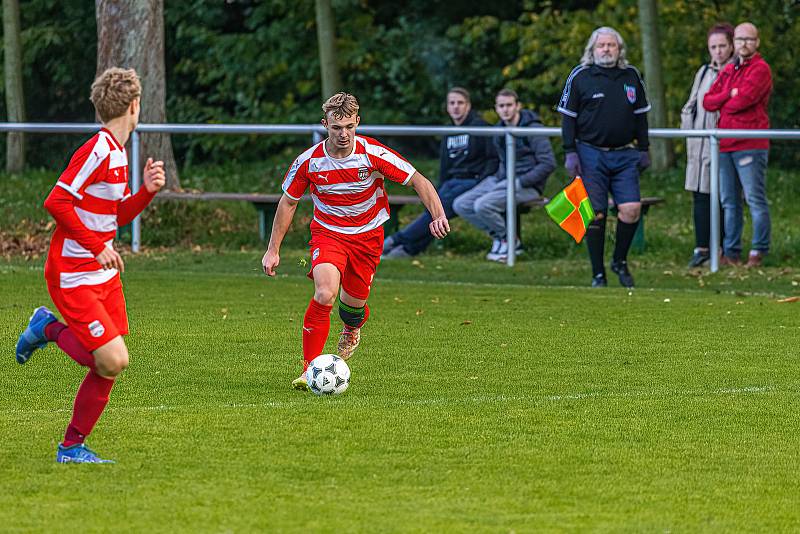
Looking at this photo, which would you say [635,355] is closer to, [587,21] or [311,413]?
[311,413]

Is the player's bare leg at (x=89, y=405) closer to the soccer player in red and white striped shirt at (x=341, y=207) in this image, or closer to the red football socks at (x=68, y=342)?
the red football socks at (x=68, y=342)

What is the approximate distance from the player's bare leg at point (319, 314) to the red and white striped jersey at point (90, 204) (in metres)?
2.11

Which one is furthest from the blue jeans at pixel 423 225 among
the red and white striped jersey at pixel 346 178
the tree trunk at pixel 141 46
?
the red and white striped jersey at pixel 346 178

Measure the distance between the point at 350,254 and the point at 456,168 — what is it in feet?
21.9

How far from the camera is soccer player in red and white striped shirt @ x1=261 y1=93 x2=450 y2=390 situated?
8.56 m

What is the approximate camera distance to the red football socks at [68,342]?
21.2ft

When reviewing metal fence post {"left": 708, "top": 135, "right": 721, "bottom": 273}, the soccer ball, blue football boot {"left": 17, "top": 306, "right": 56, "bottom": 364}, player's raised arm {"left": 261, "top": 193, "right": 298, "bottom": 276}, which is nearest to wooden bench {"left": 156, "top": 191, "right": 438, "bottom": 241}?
metal fence post {"left": 708, "top": 135, "right": 721, "bottom": 273}

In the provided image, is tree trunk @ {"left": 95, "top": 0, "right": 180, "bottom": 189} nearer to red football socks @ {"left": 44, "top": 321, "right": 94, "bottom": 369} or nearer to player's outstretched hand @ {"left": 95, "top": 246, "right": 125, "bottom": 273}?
red football socks @ {"left": 44, "top": 321, "right": 94, "bottom": 369}

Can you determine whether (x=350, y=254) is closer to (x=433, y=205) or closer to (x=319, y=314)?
(x=319, y=314)

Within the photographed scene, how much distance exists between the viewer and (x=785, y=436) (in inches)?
283

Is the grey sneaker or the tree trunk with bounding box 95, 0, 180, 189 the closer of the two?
the grey sneaker

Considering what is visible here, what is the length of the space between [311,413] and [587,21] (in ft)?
67.8

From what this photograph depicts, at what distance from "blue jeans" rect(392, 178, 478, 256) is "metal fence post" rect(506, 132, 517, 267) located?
65cm

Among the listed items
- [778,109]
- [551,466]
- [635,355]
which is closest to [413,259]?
[635,355]
